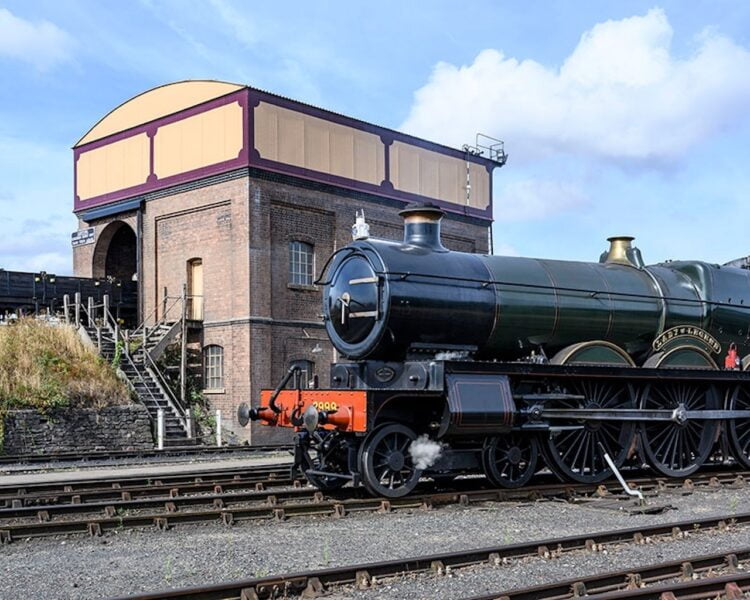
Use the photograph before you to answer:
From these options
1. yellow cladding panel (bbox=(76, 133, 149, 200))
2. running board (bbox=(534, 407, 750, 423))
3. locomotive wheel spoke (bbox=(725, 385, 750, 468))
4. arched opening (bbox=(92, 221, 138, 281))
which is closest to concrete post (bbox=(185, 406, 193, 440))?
arched opening (bbox=(92, 221, 138, 281))

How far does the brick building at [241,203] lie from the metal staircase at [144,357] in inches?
44.3

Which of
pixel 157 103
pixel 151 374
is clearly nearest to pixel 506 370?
pixel 151 374

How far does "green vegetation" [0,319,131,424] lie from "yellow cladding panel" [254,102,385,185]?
21.5ft

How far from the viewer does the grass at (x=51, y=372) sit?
18234mm

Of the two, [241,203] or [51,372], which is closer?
[51,372]

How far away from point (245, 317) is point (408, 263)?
11757 mm

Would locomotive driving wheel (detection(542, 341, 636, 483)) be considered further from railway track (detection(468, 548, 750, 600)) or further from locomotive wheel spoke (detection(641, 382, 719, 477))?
railway track (detection(468, 548, 750, 600))

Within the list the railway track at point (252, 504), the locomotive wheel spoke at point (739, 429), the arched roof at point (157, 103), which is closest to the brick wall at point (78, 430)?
the railway track at point (252, 504)

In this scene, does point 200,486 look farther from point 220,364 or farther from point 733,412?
point 220,364

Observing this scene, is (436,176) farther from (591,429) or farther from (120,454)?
(591,429)

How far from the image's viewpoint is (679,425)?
38.2ft

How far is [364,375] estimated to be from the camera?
32.6 feet

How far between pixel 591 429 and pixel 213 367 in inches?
517

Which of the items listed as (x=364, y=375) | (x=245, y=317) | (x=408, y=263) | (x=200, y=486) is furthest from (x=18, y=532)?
(x=245, y=317)
